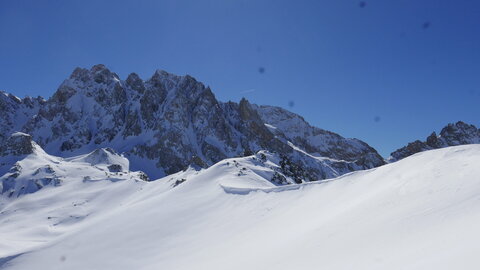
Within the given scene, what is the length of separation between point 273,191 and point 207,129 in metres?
140

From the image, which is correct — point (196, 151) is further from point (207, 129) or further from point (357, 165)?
point (357, 165)

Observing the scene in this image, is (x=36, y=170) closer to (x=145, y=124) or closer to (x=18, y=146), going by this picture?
(x=18, y=146)

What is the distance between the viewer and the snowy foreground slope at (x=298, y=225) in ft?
32.0

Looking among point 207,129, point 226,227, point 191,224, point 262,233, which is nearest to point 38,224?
point 191,224

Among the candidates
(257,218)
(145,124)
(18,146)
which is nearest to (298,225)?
(257,218)

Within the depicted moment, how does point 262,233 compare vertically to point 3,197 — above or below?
below

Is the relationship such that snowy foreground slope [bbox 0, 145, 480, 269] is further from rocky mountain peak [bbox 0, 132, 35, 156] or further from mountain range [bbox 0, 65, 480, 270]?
rocky mountain peak [bbox 0, 132, 35, 156]

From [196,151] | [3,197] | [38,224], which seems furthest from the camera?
[196,151]

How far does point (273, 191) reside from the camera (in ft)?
88.3

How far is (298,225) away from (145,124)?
156m

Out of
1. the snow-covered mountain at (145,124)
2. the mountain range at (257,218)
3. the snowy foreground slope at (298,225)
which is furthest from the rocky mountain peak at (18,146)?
the snowy foreground slope at (298,225)

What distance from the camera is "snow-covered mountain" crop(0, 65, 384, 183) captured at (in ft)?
489

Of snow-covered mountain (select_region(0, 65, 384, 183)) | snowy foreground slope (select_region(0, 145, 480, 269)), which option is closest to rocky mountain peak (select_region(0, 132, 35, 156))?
snow-covered mountain (select_region(0, 65, 384, 183))

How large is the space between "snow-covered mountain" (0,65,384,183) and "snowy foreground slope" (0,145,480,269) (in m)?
109
